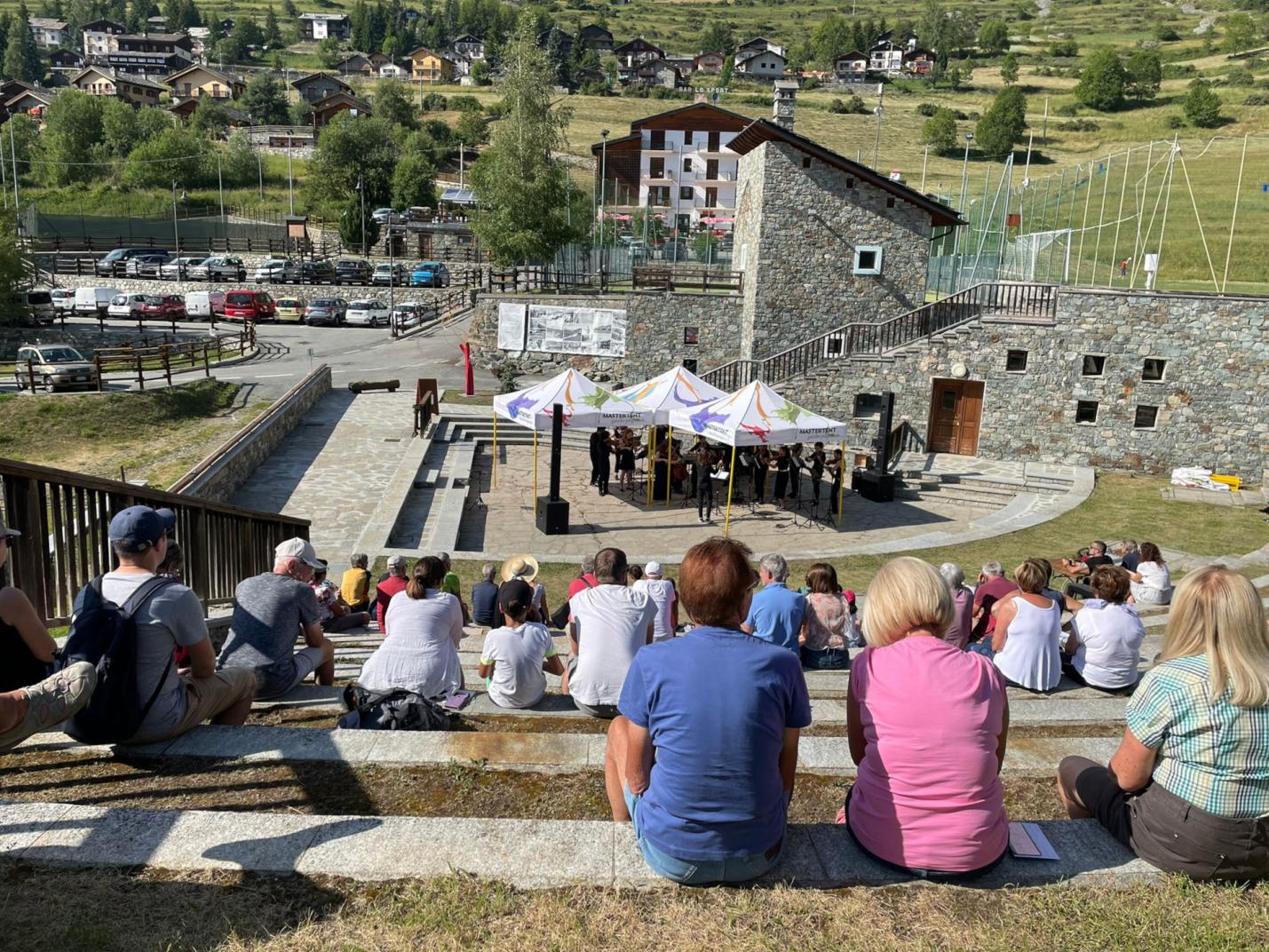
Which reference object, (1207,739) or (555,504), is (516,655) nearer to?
(1207,739)

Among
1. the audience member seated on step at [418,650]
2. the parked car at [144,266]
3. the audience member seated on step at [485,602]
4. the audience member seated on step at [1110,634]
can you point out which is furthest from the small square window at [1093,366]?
the parked car at [144,266]

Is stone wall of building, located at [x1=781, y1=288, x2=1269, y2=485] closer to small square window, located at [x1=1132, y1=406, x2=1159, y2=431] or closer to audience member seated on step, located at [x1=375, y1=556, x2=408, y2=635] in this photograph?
small square window, located at [x1=1132, y1=406, x2=1159, y2=431]

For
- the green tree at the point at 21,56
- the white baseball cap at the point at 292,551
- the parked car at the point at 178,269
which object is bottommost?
the white baseball cap at the point at 292,551

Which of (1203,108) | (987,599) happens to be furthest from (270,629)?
(1203,108)

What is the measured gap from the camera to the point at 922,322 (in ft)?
79.6

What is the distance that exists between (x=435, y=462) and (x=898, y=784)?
57.9 ft

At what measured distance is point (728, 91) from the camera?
12444cm

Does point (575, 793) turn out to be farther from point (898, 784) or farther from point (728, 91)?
point (728, 91)

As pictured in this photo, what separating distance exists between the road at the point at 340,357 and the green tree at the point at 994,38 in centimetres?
13206

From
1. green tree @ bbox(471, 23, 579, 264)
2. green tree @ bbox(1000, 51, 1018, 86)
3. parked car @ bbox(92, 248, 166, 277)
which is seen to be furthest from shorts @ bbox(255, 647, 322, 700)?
green tree @ bbox(1000, 51, 1018, 86)

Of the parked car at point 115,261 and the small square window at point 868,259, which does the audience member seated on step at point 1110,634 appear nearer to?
the small square window at point 868,259

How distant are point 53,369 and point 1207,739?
2875cm

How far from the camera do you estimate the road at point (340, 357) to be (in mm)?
29172

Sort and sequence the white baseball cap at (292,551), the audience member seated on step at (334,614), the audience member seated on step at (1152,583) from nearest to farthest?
the white baseball cap at (292,551) → the audience member seated on step at (334,614) → the audience member seated on step at (1152,583)
